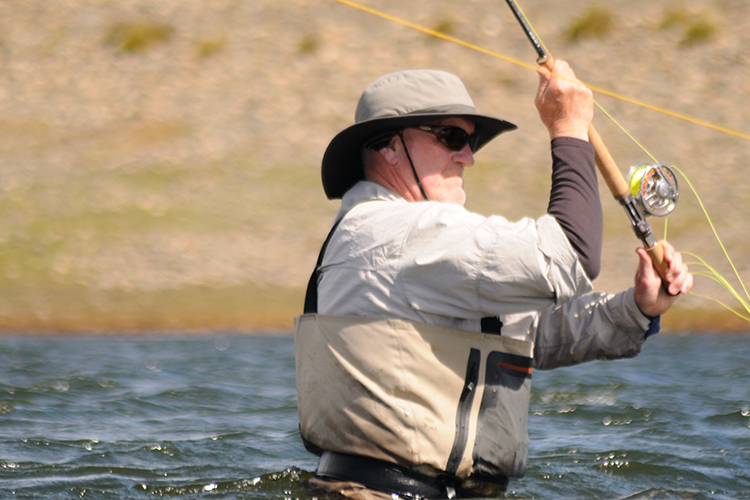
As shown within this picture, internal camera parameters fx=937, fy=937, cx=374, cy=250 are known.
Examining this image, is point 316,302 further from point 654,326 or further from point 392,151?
point 654,326

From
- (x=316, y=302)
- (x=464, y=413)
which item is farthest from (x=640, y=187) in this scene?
(x=316, y=302)

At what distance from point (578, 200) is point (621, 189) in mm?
366

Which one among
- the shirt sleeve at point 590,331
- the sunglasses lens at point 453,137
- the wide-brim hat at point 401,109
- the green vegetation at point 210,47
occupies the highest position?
the green vegetation at point 210,47

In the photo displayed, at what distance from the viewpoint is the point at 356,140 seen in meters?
3.00

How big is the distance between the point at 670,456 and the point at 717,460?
9.4 inches

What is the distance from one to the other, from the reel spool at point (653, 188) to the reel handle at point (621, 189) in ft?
0.15

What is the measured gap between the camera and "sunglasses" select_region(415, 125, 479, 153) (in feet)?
9.57

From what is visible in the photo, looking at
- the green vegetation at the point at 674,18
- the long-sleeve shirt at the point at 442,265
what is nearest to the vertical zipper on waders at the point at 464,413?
the long-sleeve shirt at the point at 442,265

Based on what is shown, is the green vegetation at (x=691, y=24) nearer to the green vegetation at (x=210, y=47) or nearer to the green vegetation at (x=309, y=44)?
the green vegetation at (x=309, y=44)

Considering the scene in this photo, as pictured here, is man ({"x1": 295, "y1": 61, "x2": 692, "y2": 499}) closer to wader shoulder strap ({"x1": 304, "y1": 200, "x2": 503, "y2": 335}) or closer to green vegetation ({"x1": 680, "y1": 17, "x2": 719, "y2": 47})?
wader shoulder strap ({"x1": 304, "y1": 200, "x2": 503, "y2": 335})

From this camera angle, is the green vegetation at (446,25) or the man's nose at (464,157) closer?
the man's nose at (464,157)

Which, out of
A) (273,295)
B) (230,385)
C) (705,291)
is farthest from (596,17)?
(230,385)

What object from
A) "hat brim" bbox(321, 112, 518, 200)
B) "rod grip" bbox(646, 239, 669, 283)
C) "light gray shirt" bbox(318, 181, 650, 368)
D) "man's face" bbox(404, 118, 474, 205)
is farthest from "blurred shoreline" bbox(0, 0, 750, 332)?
"rod grip" bbox(646, 239, 669, 283)

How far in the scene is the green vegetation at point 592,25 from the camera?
21859 mm
